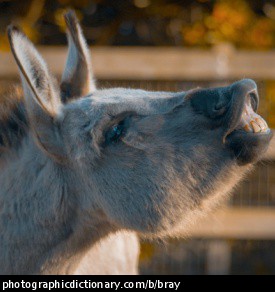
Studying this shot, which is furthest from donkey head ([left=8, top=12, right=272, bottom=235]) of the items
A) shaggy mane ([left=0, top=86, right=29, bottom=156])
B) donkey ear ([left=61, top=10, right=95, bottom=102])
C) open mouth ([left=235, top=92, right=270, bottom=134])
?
donkey ear ([left=61, top=10, right=95, bottom=102])

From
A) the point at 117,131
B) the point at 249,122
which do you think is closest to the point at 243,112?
the point at 249,122

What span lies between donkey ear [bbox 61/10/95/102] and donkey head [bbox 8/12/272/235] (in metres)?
0.30

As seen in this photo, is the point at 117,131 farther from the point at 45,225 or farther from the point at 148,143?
the point at 45,225

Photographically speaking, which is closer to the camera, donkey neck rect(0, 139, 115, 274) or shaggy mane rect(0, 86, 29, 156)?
donkey neck rect(0, 139, 115, 274)

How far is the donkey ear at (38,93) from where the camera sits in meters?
2.56

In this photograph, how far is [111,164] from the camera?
2619 mm

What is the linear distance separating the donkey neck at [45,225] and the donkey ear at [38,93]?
94 mm

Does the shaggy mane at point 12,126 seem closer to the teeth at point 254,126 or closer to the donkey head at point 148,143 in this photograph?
the donkey head at point 148,143

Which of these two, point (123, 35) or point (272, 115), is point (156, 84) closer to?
point (272, 115)

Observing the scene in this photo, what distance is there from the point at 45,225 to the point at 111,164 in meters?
0.32

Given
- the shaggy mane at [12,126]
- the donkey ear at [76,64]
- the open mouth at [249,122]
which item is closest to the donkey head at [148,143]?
the open mouth at [249,122]

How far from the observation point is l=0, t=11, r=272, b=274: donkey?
251 cm

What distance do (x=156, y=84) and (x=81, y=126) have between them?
8.99 feet

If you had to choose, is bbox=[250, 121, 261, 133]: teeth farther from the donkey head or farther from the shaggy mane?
the shaggy mane
